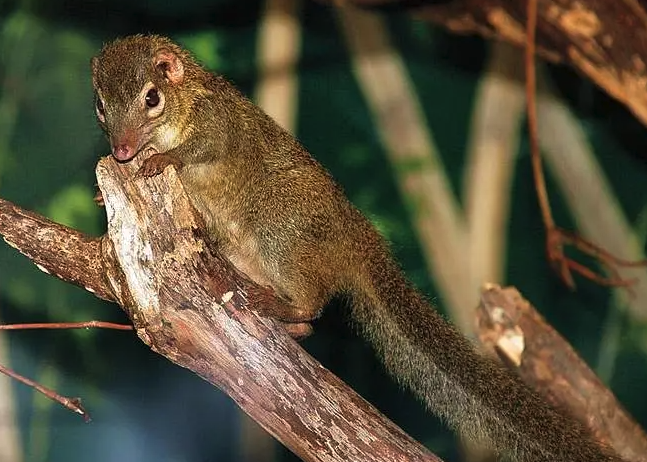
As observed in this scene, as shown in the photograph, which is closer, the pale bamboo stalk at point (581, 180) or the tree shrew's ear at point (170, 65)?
the tree shrew's ear at point (170, 65)

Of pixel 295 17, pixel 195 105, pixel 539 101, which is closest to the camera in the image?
pixel 195 105

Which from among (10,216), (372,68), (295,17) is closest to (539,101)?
(372,68)

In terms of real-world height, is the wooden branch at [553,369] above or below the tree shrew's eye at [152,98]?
below

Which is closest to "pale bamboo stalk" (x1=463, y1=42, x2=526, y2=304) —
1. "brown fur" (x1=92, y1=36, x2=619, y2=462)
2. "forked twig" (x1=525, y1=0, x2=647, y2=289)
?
"forked twig" (x1=525, y1=0, x2=647, y2=289)

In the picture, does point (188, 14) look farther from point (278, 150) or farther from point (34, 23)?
point (278, 150)

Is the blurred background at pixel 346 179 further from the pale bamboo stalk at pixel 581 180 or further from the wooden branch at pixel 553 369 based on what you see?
the wooden branch at pixel 553 369

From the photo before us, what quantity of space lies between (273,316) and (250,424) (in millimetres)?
1536

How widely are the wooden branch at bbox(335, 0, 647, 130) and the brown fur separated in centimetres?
113

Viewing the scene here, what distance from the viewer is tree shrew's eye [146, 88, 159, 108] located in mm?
3062

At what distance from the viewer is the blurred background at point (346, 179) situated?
4020mm

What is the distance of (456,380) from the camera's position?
2.85 metres

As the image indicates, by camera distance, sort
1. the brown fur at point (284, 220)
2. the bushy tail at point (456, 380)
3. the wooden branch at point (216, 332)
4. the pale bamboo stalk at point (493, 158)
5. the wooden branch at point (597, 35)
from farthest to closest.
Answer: the pale bamboo stalk at point (493, 158), the wooden branch at point (597, 35), the brown fur at point (284, 220), the bushy tail at point (456, 380), the wooden branch at point (216, 332)

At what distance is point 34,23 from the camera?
4.04 metres

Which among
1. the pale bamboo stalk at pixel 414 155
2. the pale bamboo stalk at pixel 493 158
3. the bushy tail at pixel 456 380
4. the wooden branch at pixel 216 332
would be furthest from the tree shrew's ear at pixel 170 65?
the pale bamboo stalk at pixel 493 158
